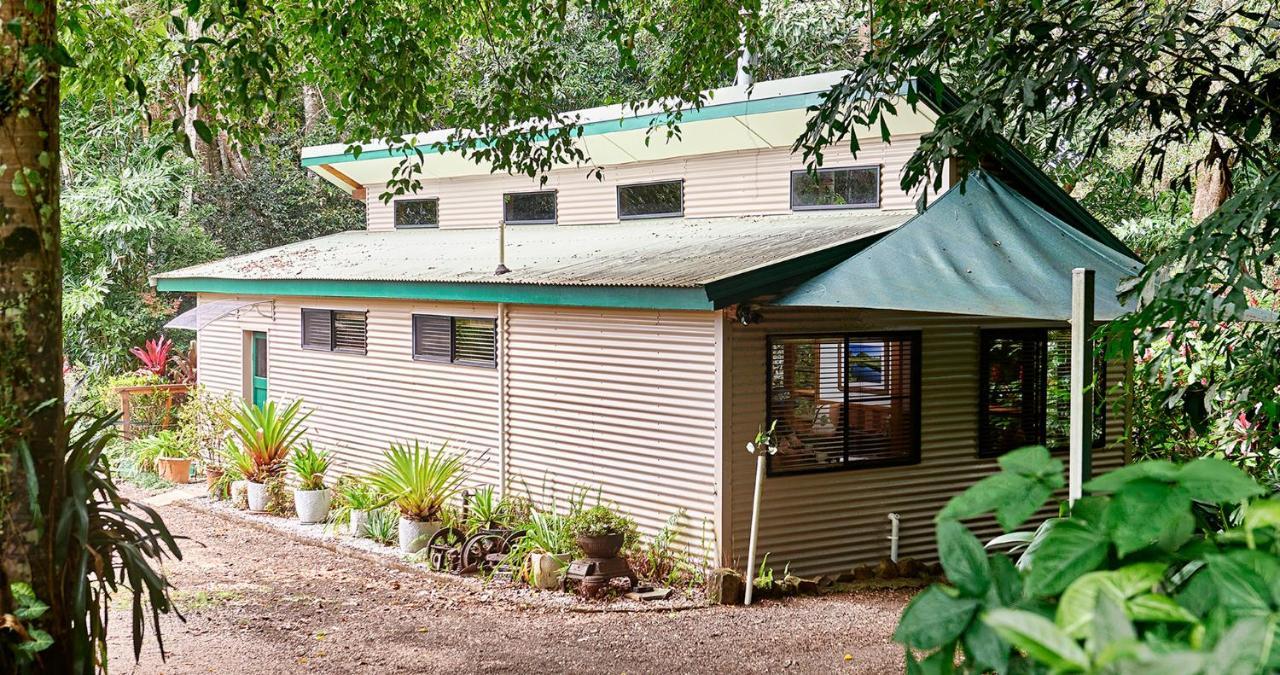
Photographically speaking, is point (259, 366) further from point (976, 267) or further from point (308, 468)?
point (976, 267)

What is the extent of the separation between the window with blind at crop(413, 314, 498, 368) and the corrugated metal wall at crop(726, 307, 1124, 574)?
324 cm

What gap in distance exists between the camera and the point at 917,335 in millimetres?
10250

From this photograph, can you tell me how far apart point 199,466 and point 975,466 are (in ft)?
32.5

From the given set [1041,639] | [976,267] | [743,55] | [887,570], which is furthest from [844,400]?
[1041,639]

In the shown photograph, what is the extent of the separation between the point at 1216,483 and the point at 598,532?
8104 millimetres

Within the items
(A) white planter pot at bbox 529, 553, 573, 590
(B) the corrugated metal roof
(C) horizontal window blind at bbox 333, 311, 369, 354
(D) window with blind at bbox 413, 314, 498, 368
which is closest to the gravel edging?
(A) white planter pot at bbox 529, 553, 573, 590

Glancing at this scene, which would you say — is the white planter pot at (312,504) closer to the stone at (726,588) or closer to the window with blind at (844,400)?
the stone at (726,588)

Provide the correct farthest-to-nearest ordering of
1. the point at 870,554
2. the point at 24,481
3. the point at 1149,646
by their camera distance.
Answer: the point at 870,554, the point at 24,481, the point at 1149,646

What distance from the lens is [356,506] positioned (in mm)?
11961

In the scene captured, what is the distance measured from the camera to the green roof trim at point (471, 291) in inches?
364

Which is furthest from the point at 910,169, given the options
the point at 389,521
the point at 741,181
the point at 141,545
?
the point at 389,521

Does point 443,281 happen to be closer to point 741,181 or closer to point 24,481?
point 741,181

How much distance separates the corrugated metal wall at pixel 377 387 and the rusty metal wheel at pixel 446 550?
1177 mm

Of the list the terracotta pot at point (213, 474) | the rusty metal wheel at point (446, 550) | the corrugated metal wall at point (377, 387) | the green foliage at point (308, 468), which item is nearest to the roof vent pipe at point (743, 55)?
the corrugated metal wall at point (377, 387)
